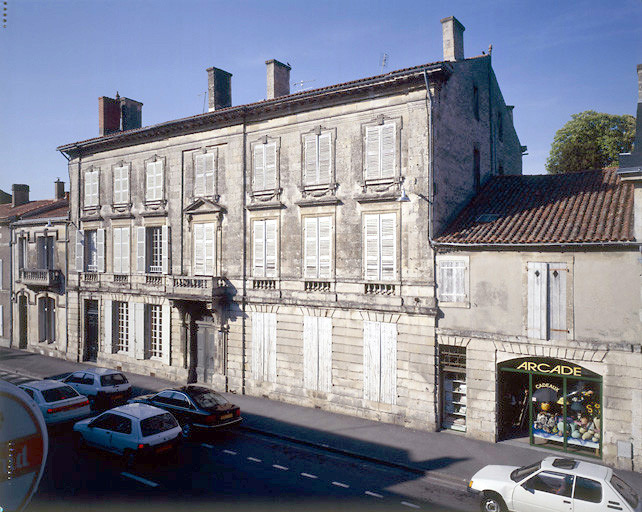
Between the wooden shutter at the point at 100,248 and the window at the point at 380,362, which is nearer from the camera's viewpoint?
the window at the point at 380,362

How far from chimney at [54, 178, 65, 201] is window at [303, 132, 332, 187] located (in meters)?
28.3

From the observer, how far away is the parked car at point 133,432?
44.0ft

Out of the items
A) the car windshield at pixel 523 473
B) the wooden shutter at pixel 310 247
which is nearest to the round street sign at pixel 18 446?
the car windshield at pixel 523 473

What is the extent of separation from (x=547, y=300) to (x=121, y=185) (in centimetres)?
2318

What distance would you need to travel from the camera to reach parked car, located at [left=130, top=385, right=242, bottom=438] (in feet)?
52.5

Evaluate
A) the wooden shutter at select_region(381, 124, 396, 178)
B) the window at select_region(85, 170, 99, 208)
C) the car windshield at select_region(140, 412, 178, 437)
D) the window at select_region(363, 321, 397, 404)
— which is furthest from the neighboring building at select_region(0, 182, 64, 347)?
the window at select_region(363, 321, 397, 404)

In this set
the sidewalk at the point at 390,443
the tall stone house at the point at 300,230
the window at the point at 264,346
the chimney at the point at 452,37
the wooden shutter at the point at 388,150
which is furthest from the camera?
the window at the point at 264,346

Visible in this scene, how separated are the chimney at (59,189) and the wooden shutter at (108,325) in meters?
16.6

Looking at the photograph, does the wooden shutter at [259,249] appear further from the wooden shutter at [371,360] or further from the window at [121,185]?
the window at [121,185]

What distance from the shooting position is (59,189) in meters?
39.5

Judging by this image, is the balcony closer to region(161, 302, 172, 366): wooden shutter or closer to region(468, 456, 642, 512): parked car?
region(161, 302, 172, 366): wooden shutter

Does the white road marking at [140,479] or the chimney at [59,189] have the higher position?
the chimney at [59,189]

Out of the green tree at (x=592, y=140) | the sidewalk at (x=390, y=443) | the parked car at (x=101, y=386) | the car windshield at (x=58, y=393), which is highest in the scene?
the green tree at (x=592, y=140)

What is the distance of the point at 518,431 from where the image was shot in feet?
55.7
